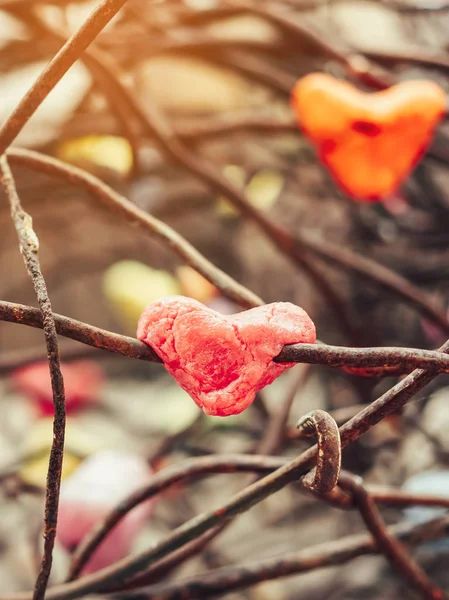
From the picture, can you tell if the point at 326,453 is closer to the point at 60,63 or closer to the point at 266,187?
the point at 60,63

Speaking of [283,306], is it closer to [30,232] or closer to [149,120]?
[30,232]

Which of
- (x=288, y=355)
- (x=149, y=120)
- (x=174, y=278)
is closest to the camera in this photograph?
(x=288, y=355)

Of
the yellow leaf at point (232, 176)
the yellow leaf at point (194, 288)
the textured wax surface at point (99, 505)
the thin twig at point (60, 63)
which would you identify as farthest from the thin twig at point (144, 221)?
the yellow leaf at point (232, 176)

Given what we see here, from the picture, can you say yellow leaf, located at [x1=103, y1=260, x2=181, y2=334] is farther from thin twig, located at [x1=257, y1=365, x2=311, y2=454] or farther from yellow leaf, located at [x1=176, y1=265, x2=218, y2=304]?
thin twig, located at [x1=257, y1=365, x2=311, y2=454]

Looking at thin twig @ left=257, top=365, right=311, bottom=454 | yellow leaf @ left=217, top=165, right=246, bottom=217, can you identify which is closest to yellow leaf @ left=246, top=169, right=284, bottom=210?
yellow leaf @ left=217, top=165, right=246, bottom=217

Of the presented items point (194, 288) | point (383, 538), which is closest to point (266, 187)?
point (194, 288)

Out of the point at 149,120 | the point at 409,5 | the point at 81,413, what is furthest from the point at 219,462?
the point at 409,5

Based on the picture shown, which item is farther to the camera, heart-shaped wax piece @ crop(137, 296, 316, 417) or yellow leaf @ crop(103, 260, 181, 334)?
yellow leaf @ crop(103, 260, 181, 334)
